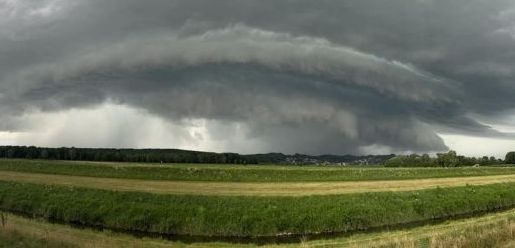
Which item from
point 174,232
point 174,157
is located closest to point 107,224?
point 174,232

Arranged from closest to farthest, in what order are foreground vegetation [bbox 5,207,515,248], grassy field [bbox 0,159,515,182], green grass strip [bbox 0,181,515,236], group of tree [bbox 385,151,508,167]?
foreground vegetation [bbox 5,207,515,248]
green grass strip [bbox 0,181,515,236]
grassy field [bbox 0,159,515,182]
group of tree [bbox 385,151,508,167]

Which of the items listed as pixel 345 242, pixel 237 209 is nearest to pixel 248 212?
pixel 237 209

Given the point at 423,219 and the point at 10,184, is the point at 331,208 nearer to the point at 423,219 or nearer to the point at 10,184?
the point at 423,219

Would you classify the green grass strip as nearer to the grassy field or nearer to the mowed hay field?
the mowed hay field

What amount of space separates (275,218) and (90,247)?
17.0 m

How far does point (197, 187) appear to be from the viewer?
59406mm

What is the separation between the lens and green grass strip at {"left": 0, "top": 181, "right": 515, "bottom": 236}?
3928 centimetres

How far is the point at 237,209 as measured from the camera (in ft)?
136

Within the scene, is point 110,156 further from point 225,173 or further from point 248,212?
point 248,212

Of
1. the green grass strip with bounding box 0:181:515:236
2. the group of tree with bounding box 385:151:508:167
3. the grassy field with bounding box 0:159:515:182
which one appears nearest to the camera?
the green grass strip with bounding box 0:181:515:236

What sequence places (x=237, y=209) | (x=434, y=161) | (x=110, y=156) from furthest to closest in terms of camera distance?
(x=434, y=161) < (x=110, y=156) < (x=237, y=209)

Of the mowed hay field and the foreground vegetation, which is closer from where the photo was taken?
the foreground vegetation

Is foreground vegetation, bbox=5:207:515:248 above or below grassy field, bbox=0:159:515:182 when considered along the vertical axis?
below

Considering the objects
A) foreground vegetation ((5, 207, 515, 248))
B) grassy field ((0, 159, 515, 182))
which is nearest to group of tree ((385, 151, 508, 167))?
grassy field ((0, 159, 515, 182))
